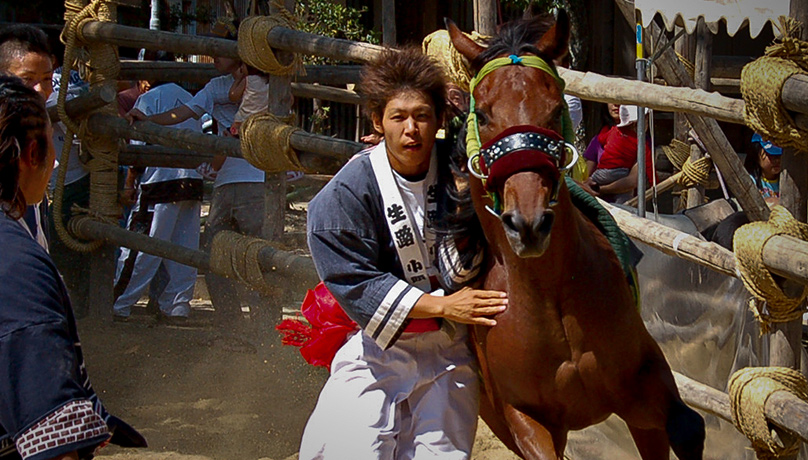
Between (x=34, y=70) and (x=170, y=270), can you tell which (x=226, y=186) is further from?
(x=34, y=70)

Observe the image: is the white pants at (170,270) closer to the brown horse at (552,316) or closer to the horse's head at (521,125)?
the brown horse at (552,316)

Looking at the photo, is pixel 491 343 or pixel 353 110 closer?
pixel 491 343

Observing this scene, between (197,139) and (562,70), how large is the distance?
2.79 m

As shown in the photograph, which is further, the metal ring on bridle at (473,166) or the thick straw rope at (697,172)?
the thick straw rope at (697,172)

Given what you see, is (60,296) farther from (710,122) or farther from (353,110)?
(353,110)

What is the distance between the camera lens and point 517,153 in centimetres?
235

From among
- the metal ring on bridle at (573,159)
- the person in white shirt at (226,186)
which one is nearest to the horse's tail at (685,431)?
the metal ring on bridle at (573,159)

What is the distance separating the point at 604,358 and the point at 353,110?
31.4ft

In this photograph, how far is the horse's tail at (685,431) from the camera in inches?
106

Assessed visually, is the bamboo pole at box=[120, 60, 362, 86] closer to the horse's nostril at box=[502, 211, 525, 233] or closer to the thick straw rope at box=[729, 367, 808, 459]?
the thick straw rope at box=[729, 367, 808, 459]

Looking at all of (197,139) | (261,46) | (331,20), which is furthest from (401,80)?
(331,20)

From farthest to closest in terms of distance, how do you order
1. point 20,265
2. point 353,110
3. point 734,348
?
point 353,110 < point 734,348 < point 20,265

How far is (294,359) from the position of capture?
554 centimetres

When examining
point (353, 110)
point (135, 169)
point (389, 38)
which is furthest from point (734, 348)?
point (353, 110)
